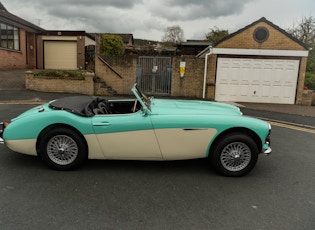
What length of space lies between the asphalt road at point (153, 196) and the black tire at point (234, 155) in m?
0.14

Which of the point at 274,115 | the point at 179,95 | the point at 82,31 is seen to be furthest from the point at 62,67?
the point at 274,115

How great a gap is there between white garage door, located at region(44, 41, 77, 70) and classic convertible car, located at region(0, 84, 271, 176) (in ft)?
74.4

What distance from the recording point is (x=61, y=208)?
304 centimetres

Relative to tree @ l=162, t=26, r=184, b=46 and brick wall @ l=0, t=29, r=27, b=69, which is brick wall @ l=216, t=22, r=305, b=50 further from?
tree @ l=162, t=26, r=184, b=46

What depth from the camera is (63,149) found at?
4.04 m

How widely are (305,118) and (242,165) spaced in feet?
23.1

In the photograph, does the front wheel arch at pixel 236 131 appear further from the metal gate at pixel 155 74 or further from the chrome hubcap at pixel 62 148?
the metal gate at pixel 155 74

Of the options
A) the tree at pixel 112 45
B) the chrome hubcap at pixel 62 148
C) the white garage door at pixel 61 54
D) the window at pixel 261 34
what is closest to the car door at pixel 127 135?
the chrome hubcap at pixel 62 148

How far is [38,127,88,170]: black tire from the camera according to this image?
398 centimetres

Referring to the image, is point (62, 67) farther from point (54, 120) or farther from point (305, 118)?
point (54, 120)

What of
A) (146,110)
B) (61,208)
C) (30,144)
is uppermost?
(146,110)

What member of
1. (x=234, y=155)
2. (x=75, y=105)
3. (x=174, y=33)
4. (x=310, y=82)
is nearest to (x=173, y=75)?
(x=310, y=82)

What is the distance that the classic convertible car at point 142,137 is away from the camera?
3951mm

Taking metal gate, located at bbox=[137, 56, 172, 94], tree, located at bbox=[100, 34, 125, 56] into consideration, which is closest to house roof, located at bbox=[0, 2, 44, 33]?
tree, located at bbox=[100, 34, 125, 56]
